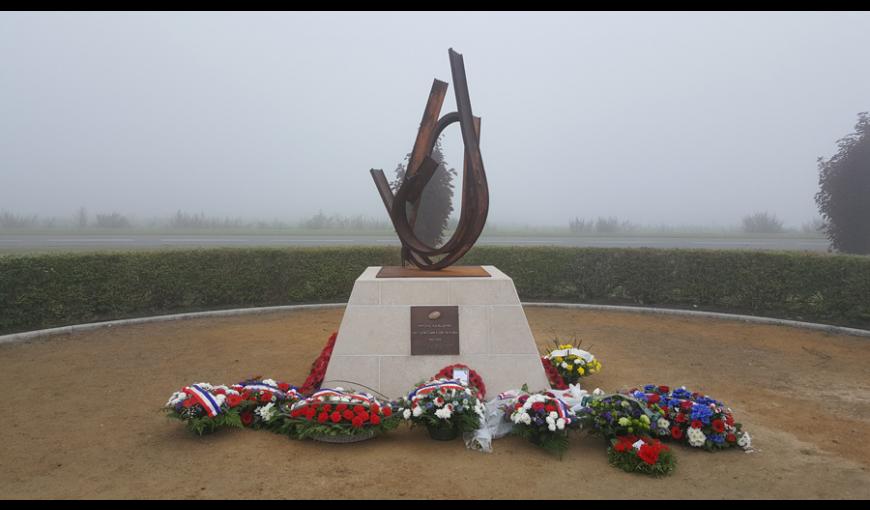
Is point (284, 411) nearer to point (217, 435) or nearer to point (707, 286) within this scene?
point (217, 435)

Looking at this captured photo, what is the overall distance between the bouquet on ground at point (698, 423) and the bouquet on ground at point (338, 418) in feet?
7.32

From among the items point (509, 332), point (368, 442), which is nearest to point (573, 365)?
point (509, 332)

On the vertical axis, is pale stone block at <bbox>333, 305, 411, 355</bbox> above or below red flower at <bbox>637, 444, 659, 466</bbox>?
above

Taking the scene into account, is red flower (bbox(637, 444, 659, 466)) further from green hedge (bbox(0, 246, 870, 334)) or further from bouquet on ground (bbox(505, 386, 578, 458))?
green hedge (bbox(0, 246, 870, 334))

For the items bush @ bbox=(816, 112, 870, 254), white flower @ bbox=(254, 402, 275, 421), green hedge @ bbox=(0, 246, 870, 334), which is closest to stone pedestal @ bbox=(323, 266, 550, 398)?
white flower @ bbox=(254, 402, 275, 421)

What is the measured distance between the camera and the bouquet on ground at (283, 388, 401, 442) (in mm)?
4672

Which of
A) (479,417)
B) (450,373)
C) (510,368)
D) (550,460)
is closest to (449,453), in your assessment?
(479,417)

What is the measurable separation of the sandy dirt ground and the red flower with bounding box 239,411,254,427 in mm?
107

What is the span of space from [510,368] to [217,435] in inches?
114

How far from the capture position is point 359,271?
42.4ft

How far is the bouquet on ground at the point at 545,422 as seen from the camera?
4582 millimetres

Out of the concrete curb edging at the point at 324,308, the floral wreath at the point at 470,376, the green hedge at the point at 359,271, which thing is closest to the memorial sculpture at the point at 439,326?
the floral wreath at the point at 470,376

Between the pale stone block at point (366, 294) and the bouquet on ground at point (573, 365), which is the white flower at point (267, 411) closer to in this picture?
the pale stone block at point (366, 294)

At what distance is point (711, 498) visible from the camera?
3832mm
